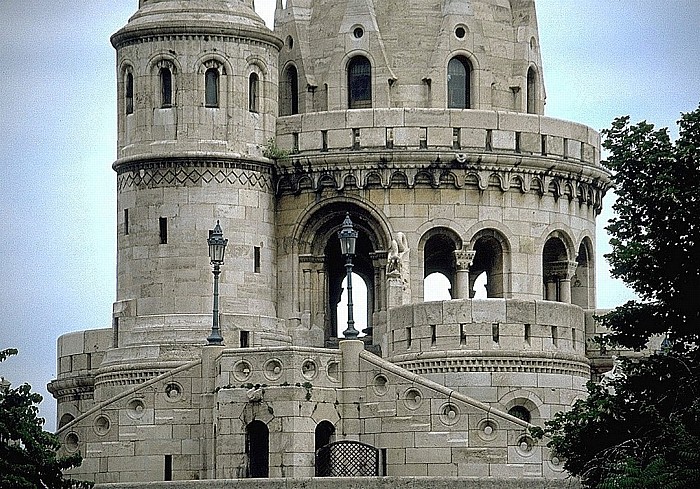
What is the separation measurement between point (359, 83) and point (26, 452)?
861 inches

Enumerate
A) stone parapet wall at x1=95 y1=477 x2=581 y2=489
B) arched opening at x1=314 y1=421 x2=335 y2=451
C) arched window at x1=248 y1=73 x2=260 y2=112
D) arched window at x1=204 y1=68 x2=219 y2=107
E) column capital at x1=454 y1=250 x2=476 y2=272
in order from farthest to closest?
column capital at x1=454 y1=250 x2=476 y2=272 < arched window at x1=248 y1=73 x2=260 y2=112 < arched window at x1=204 y1=68 x2=219 y2=107 < arched opening at x1=314 y1=421 x2=335 y2=451 < stone parapet wall at x1=95 y1=477 x2=581 y2=489

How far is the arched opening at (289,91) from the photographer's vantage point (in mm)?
80562

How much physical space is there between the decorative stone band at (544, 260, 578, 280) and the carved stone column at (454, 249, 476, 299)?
329 centimetres

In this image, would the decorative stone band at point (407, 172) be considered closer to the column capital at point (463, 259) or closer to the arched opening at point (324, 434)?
the column capital at point (463, 259)

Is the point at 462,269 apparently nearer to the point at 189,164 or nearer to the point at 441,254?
the point at 441,254

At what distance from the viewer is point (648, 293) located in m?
56.5

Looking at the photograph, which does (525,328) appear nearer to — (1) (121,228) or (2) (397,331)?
(2) (397,331)

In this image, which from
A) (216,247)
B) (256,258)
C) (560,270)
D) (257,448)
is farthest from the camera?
(560,270)

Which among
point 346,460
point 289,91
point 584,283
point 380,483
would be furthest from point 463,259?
point 380,483

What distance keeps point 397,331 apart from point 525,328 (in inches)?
140

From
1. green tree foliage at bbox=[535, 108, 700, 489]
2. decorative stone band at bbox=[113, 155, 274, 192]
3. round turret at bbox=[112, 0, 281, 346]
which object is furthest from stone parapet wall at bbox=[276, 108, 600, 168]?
green tree foliage at bbox=[535, 108, 700, 489]

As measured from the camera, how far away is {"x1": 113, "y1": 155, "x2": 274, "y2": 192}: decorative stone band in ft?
245

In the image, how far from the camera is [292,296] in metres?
76.6

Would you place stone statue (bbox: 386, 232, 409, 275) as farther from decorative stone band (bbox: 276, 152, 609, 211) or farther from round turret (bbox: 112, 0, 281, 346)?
round turret (bbox: 112, 0, 281, 346)
